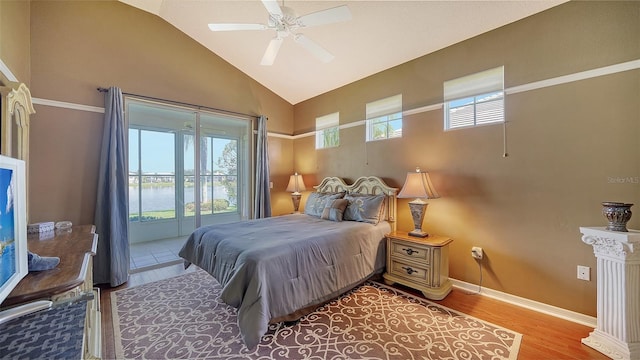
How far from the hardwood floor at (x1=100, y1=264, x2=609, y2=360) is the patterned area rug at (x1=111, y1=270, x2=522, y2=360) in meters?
0.08

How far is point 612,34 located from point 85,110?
18.3 ft

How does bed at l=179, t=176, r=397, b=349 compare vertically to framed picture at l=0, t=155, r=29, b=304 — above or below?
below

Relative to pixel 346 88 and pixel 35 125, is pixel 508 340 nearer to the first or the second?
pixel 346 88

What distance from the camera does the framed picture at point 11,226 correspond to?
103 cm

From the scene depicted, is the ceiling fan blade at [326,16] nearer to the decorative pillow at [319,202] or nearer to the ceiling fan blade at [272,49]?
the ceiling fan blade at [272,49]

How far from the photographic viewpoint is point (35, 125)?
2861 mm

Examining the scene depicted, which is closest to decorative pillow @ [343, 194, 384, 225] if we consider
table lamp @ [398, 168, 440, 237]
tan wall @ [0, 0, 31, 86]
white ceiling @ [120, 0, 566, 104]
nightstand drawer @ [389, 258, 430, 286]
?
table lamp @ [398, 168, 440, 237]

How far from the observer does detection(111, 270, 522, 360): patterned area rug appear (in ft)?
6.27

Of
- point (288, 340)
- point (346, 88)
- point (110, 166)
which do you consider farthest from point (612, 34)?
point (110, 166)

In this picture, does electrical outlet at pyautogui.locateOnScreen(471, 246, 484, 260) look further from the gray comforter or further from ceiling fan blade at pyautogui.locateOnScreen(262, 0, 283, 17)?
ceiling fan blade at pyautogui.locateOnScreen(262, 0, 283, 17)

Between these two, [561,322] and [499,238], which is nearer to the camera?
[561,322]

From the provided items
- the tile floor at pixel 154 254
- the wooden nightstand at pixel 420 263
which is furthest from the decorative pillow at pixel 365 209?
the tile floor at pixel 154 254

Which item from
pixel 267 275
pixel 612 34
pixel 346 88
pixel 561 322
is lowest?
pixel 561 322

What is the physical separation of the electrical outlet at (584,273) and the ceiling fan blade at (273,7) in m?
3.53
